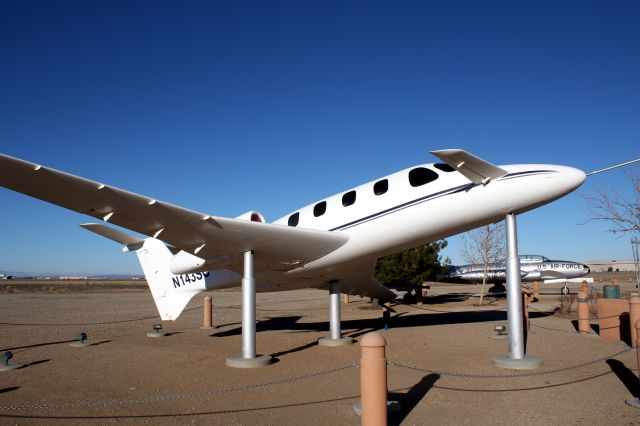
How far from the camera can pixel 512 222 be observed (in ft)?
33.4

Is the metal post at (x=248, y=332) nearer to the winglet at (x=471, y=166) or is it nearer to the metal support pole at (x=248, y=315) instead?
the metal support pole at (x=248, y=315)

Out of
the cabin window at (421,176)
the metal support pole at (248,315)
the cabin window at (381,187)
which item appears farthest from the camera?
the cabin window at (381,187)

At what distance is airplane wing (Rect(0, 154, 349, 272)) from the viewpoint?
762 centimetres

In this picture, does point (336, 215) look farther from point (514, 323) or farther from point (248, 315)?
point (514, 323)

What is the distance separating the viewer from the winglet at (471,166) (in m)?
9.05

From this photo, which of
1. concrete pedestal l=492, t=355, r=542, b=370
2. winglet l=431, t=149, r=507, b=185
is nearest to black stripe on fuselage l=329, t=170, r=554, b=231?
winglet l=431, t=149, r=507, b=185

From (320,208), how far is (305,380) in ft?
14.9

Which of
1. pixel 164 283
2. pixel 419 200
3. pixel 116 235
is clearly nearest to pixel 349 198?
pixel 419 200

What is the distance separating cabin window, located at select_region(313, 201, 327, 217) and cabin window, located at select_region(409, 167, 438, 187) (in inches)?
93.3

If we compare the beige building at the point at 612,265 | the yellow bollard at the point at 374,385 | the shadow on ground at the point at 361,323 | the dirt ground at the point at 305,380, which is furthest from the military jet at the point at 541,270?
the beige building at the point at 612,265

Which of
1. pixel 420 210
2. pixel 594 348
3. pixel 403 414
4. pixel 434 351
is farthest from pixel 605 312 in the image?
pixel 403 414

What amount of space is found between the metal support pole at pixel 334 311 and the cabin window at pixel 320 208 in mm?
2719

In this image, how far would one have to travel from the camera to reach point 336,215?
11.4 meters

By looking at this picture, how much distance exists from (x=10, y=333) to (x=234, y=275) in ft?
28.5
